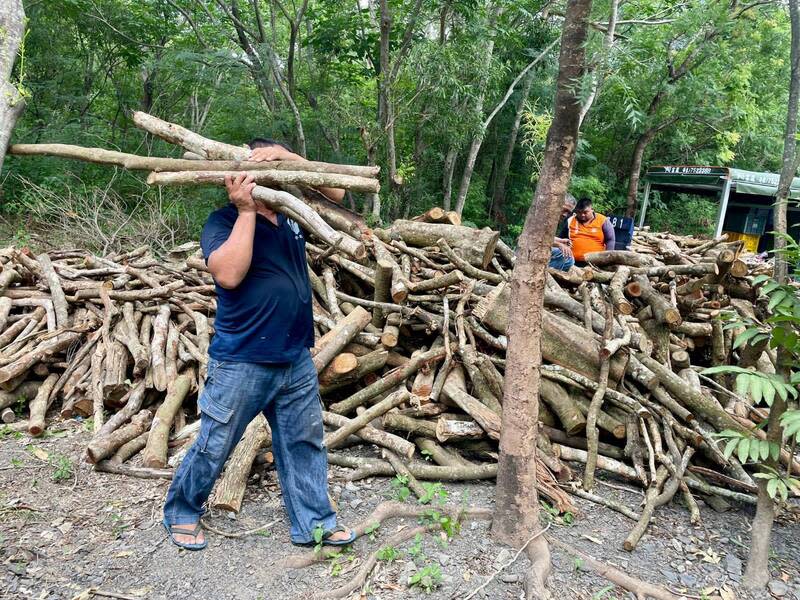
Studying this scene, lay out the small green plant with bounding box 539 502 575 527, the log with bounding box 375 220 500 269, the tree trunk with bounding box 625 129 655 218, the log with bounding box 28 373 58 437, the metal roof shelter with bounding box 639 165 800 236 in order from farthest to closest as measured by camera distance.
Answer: the tree trunk with bounding box 625 129 655 218, the metal roof shelter with bounding box 639 165 800 236, the log with bounding box 375 220 500 269, the log with bounding box 28 373 58 437, the small green plant with bounding box 539 502 575 527

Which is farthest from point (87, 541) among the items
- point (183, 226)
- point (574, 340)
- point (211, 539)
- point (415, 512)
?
point (183, 226)

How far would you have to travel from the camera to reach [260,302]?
3.09m

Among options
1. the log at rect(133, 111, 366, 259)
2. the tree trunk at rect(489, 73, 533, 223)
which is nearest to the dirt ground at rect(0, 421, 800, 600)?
the log at rect(133, 111, 366, 259)

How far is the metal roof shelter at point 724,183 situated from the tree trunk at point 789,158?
1007cm

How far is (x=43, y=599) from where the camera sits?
2.88m

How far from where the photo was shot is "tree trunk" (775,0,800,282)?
3.33 metres

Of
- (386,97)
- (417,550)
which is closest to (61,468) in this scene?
(417,550)

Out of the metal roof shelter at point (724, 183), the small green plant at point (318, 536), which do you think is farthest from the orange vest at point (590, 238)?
the metal roof shelter at point (724, 183)

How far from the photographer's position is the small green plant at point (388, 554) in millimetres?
3244

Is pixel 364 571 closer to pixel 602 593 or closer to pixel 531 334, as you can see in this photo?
pixel 602 593

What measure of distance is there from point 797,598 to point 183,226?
11197 mm

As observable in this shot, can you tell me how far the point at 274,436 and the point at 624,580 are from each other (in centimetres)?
212

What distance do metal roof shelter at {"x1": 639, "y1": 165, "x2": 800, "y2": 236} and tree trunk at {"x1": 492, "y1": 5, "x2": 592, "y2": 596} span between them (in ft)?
36.8

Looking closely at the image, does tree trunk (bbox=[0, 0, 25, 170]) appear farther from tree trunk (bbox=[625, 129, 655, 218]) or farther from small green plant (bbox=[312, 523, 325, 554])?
tree trunk (bbox=[625, 129, 655, 218])
